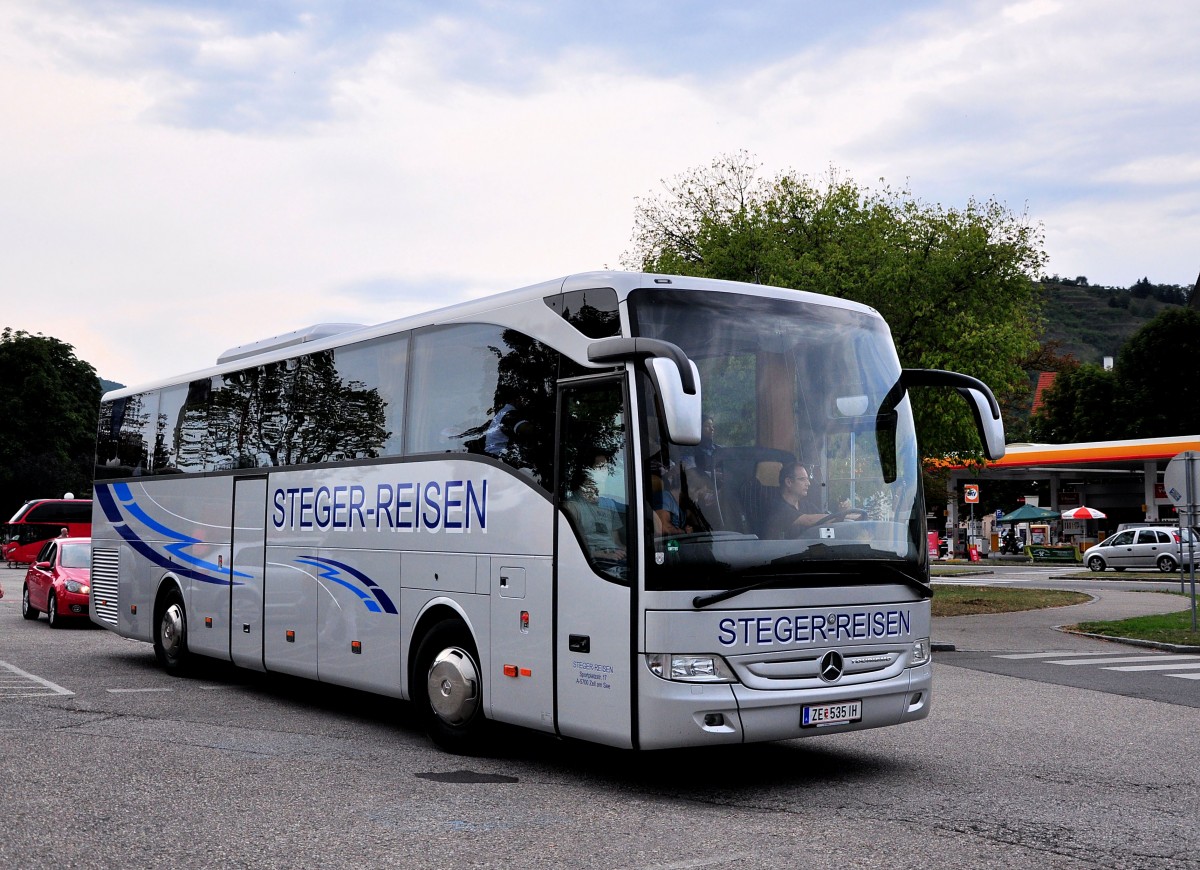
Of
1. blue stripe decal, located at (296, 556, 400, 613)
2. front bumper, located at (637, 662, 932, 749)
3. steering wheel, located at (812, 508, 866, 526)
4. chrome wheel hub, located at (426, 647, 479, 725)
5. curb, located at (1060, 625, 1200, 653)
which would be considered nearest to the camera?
front bumper, located at (637, 662, 932, 749)

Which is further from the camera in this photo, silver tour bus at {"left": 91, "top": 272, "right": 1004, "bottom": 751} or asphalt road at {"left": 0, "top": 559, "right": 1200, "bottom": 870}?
silver tour bus at {"left": 91, "top": 272, "right": 1004, "bottom": 751}

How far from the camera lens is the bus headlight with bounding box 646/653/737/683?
7535 millimetres

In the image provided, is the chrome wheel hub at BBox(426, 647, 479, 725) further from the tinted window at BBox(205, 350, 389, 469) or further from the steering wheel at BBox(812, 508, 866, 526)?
the steering wheel at BBox(812, 508, 866, 526)

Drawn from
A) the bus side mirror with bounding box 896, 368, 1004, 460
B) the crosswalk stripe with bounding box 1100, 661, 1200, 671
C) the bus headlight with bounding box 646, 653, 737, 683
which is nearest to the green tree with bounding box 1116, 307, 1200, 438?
the crosswalk stripe with bounding box 1100, 661, 1200, 671

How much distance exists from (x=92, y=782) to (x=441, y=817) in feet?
7.83

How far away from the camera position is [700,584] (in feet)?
25.0

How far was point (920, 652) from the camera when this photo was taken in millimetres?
8711

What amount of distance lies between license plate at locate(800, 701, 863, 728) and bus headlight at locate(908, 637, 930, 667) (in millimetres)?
662

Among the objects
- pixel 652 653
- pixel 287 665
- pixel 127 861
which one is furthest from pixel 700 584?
pixel 287 665

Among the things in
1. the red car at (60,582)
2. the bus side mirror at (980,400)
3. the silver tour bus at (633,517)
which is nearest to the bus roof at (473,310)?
the silver tour bus at (633,517)

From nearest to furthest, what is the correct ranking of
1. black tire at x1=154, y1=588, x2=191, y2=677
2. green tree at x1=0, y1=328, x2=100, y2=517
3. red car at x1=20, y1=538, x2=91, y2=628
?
black tire at x1=154, y1=588, x2=191, y2=677 → red car at x1=20, y1=538, x2=91, y2=628 → green tree at x1=0, y1=328, x2=100, y2=517

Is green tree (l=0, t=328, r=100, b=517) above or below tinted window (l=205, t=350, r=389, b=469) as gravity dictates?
above

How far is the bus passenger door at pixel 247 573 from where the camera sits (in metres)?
12.2

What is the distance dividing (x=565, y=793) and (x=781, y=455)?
2.45 m
